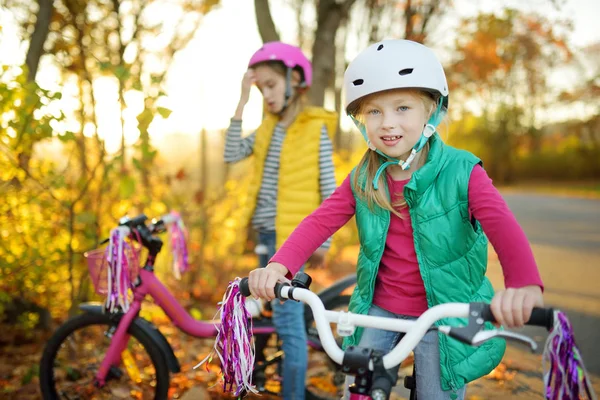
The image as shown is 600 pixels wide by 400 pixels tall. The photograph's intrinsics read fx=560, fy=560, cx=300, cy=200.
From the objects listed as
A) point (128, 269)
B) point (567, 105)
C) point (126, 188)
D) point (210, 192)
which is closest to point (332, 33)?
point (210, 192)

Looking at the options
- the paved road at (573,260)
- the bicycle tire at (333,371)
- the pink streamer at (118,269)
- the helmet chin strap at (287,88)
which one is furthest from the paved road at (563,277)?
the helmet chin strap at (287,88)

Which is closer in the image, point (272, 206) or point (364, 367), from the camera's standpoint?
point (364, 367)

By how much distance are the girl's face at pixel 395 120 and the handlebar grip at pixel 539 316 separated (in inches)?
32.5

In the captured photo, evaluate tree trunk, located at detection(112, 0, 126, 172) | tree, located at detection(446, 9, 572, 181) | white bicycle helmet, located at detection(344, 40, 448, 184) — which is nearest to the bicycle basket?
tree trunk, located at detection(112, 0, 126, 172)

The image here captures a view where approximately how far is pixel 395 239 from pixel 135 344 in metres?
2.07

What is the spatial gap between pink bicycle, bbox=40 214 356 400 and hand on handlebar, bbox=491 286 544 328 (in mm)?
1808

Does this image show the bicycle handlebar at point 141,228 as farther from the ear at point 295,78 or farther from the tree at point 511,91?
the tree at point 511,91

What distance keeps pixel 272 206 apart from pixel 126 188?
129cm

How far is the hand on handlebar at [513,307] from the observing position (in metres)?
1.58

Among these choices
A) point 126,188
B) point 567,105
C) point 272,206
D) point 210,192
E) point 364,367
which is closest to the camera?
point 364,367

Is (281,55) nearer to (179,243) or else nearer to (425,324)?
(179,243)

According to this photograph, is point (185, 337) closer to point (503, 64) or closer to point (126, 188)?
point (126, 188)

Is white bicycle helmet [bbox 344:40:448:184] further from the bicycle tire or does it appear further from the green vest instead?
the bicycle tire

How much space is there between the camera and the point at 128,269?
10.1 feet
